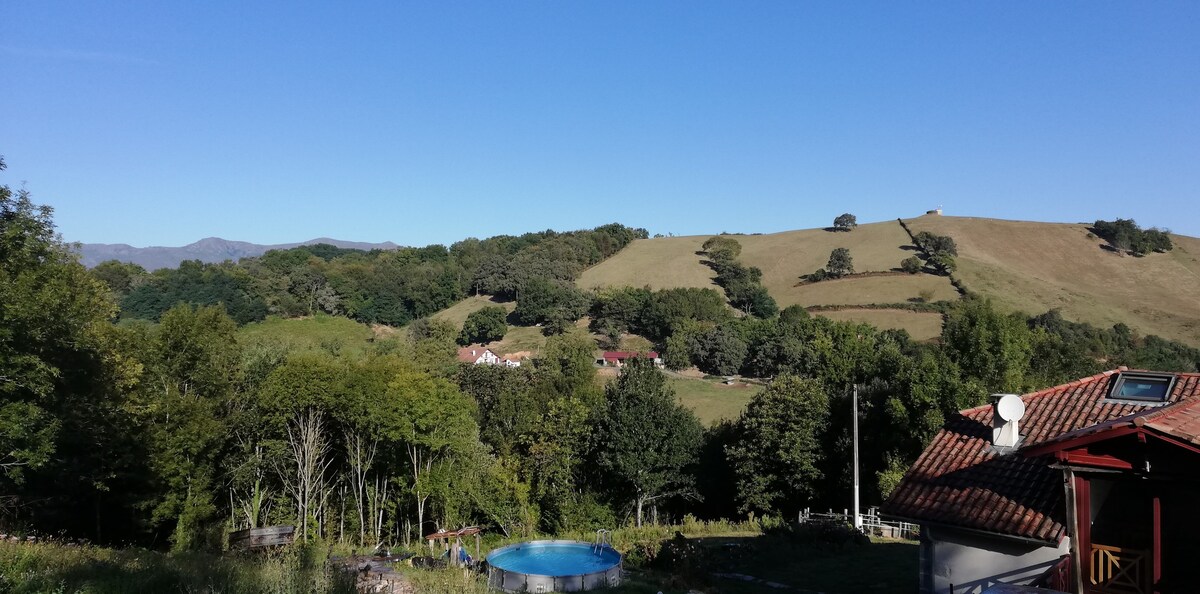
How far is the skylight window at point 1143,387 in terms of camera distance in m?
12.1

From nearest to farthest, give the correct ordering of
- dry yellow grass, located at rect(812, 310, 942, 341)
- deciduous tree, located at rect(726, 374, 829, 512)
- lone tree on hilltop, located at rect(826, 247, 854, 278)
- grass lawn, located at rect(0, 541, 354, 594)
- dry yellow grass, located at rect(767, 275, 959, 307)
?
1. grass lawn, located at rect(0, 541, 354, 594)
2. deciduous tree, located at rect(726, 374, 829, 512)
3. dry yellow grass, located at rect(812, 310, 942, 341)
4. dry yellow grass, located at rect(767, 275, 959, 307)
5. lone tree on hilltop, located at rect(826, 247, 854, 278)

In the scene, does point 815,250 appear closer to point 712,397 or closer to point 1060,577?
point 712,397

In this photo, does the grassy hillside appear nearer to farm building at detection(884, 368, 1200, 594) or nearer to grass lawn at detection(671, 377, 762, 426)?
grass lawn at detection(671, 377, 762, 426)

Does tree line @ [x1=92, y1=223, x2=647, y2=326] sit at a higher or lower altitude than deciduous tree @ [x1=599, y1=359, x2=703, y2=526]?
higher

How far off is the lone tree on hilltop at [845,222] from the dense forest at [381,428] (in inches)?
2812

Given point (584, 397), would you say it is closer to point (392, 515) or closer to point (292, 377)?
point (392, 515)

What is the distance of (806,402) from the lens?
34.6 meters

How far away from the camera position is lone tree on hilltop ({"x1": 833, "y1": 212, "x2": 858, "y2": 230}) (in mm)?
116438

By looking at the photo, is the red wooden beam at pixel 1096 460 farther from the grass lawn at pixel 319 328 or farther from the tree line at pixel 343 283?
the tree line at pixel 343 283

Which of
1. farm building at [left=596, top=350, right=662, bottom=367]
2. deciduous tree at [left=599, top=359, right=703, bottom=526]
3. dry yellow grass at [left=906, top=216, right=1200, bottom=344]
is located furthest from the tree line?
deciduous tree at [left=599, top=359, right=703, bottom=526]

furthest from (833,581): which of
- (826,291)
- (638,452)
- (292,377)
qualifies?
(826,291)

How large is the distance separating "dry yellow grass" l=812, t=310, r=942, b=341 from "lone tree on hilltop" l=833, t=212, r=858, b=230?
40238 millimetres

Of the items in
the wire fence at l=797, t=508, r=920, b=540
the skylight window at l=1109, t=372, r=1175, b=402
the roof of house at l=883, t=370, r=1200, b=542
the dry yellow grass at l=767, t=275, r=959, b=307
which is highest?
the dry yellow grass at l=767, t=275, r=959, b=307

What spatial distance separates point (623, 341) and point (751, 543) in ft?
204
